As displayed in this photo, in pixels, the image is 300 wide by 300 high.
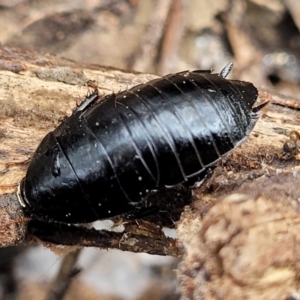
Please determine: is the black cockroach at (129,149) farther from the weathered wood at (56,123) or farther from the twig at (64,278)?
the twig at (64,278)

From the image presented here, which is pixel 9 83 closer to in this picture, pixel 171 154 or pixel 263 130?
pixel 171 154

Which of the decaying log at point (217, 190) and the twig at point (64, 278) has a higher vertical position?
the decaying log at point (217, 190)

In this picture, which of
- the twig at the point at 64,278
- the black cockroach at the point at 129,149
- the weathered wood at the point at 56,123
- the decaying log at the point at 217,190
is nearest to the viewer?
the decaying log at the point at 217,190

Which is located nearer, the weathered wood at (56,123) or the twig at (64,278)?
the weathered wood at (56,123)

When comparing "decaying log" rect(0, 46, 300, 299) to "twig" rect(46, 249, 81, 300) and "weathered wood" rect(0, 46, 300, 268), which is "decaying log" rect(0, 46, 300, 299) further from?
"twig" rect(46, 249, 81, 300)

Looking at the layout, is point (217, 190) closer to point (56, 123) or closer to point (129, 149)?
point (129, 149)

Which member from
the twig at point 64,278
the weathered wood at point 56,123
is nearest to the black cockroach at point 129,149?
the weathered wood at point 56,123

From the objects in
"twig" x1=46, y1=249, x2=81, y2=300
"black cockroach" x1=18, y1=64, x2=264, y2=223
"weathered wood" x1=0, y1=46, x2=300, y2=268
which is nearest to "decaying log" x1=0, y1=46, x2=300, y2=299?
"weathered wood" x1=0, y1=46, x2=300, y2=268
